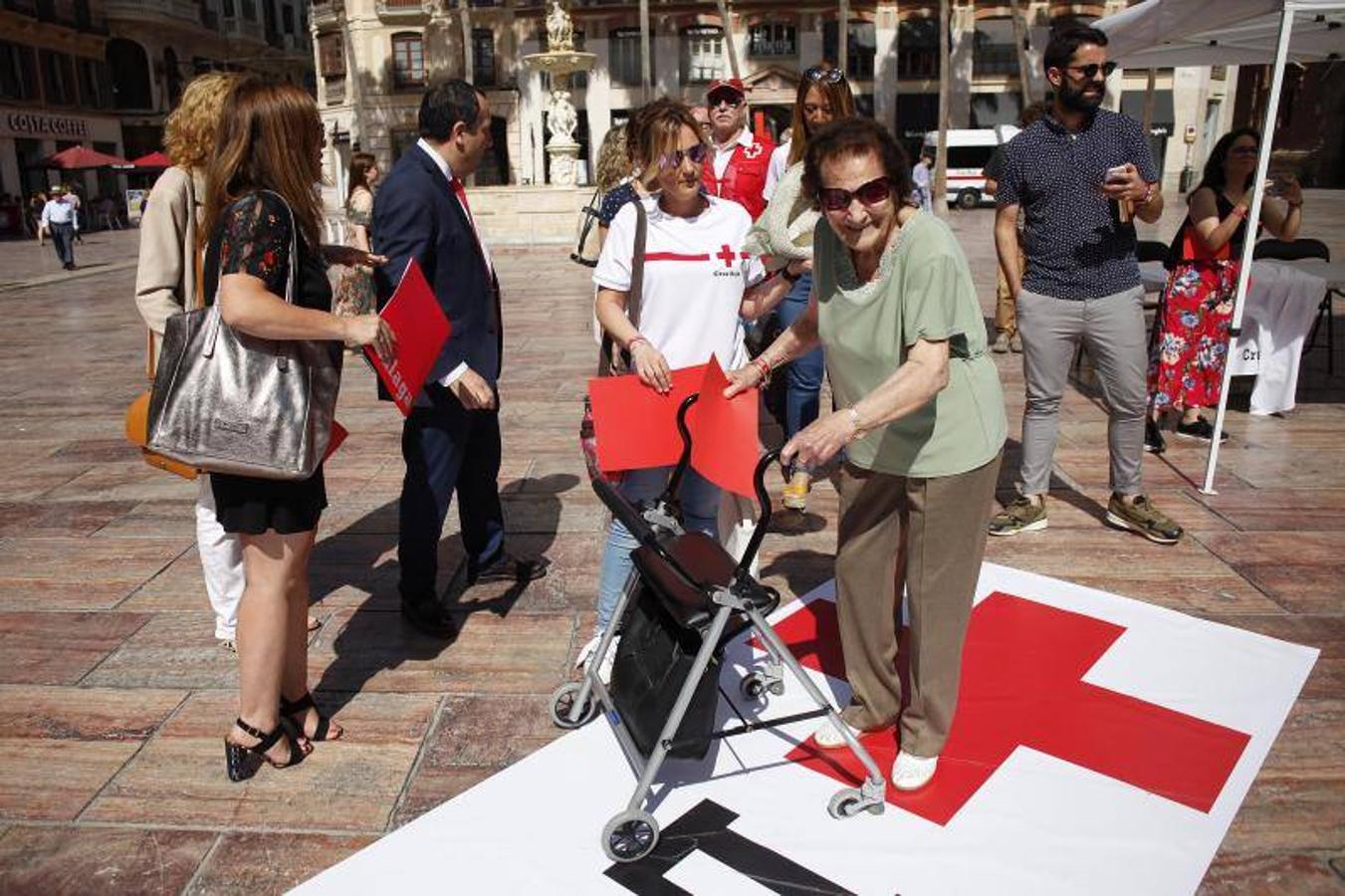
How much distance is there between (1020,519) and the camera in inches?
172

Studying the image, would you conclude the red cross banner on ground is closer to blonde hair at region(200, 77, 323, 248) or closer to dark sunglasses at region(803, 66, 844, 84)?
blonde hair at region(200, 77, 323, 248)

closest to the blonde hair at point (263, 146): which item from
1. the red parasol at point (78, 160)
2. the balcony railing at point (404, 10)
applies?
the red parasol at point (78, 160)

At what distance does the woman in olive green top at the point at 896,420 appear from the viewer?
Answer: 2.19 metres

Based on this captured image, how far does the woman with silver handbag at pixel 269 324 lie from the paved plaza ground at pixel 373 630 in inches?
12.5

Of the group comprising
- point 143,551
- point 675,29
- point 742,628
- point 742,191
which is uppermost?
point 675,29

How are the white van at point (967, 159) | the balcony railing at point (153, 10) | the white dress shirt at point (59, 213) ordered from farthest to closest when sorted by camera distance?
1. the balcony railing at point (153, 10)
2. the white van at point (967, 159)
3. the white dress shirt at point (59, 213)

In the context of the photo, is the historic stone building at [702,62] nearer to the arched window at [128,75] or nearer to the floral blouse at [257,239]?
the arched window at [128,75]

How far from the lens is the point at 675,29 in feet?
130

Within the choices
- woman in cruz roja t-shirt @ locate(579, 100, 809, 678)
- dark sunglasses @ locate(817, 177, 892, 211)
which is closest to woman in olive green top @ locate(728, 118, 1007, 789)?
dark sunglasses @ locate(817, 177, 892, 211)

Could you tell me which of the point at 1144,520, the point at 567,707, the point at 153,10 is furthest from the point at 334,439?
the point at 153,10

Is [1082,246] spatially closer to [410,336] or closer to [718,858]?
[410,336]

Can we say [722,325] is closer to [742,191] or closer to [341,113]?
[742,191]

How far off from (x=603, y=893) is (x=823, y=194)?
1656 mm

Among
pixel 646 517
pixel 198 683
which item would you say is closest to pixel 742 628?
pixel 646 517
